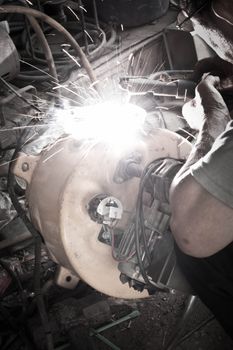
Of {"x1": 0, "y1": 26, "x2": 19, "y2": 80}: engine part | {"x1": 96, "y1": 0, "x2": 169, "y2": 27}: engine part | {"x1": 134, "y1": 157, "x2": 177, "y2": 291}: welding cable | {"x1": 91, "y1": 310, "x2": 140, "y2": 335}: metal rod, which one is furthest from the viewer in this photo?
{"x1": 96, "y1": 0, "x2": 169, "y2": 27}: engine part

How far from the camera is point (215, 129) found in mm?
1494

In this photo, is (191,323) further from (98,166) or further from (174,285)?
(98,166)

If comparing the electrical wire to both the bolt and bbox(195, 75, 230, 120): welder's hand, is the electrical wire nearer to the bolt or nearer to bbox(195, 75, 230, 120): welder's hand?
bbox(195, 75, 230, 120): welder's hand

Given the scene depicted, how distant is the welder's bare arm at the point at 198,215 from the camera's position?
123cm

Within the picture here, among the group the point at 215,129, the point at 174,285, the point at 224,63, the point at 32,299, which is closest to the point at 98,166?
the point at 215,129

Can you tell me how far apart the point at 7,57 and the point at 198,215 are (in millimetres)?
2274

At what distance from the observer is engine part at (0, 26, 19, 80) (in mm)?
2957

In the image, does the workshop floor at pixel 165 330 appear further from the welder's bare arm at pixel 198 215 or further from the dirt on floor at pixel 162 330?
the welder's bare arm at pixel 198 215

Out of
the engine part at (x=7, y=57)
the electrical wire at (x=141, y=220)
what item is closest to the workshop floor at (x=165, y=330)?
the electrical wire at (x=141, y=220)

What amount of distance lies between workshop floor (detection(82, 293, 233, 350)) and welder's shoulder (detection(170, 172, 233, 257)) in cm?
112

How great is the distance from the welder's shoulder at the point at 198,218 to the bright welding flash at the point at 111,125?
38 centimetres

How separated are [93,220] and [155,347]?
1147 mm

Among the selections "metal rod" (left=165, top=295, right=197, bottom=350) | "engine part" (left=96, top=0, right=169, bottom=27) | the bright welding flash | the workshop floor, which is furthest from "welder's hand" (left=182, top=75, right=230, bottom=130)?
"engine part" (left=96, top=0, right=169, bottom=27)

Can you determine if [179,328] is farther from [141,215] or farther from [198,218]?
[198,218]
